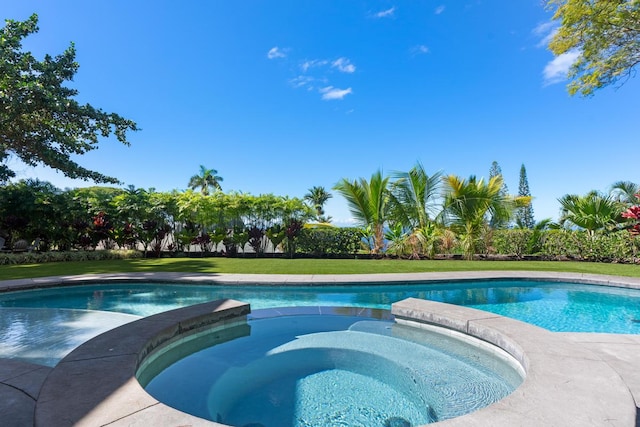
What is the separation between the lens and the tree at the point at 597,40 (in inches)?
418

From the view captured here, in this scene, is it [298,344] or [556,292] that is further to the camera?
[556,292]

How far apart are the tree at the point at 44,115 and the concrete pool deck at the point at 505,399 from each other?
10.8 m

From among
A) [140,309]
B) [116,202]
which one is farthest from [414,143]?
[140,309]

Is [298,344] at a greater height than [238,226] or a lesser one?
lesser

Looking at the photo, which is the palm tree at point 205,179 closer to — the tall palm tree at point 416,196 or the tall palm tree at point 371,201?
the tall palm tree at point 371,201

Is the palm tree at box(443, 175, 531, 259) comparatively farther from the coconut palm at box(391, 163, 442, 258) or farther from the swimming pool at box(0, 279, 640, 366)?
the swimming pool at box(0, 279, 640, 366)

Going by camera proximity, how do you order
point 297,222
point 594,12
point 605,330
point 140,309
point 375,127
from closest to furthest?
1. point 605,330
2. point 140,309
3. point 594,12
4. point 297,222
5. point 375,127

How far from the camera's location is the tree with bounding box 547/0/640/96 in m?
10.6

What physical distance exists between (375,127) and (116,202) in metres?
14.4

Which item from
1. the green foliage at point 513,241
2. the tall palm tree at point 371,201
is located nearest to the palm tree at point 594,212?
the green foliage at point 513,241

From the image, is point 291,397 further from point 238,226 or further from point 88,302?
point 238,226

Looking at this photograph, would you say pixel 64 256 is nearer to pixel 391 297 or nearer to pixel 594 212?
pixel 391 297

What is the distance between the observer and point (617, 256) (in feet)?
37.3

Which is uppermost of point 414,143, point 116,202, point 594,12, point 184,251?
point 594,12
